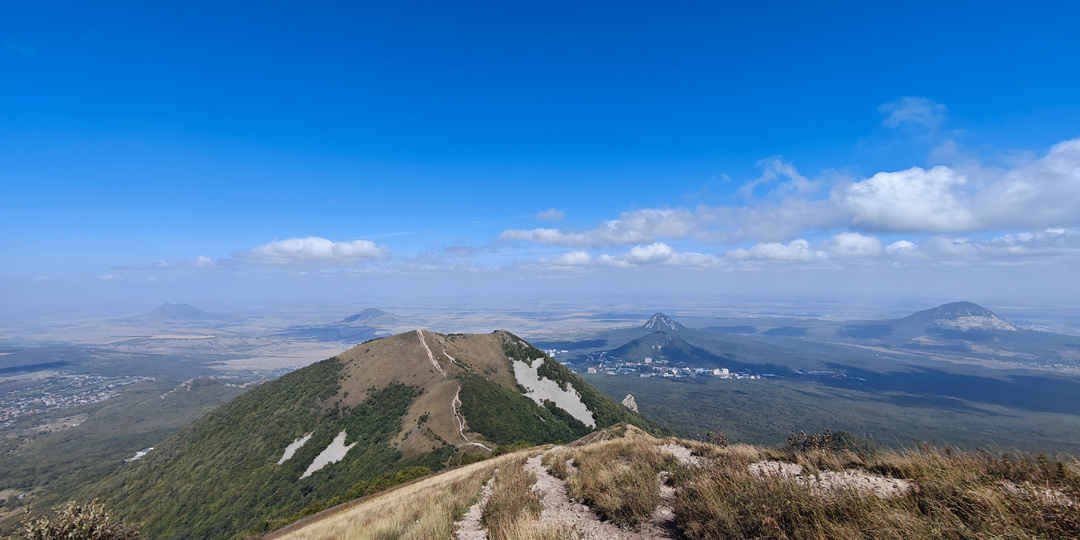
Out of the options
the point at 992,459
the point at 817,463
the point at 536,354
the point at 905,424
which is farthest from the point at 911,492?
the point at 905,424

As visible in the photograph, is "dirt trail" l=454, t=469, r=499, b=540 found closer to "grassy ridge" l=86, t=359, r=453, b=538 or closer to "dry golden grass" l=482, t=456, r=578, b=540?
"dry golden grass" l=482, t=456, r=578, b=540

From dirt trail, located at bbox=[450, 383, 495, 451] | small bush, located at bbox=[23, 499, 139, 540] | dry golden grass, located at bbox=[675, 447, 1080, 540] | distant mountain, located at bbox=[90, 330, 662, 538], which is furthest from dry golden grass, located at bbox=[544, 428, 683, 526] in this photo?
dirt trail, located at bbox=[450, 383, 495, 451]

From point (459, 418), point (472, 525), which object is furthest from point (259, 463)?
point (472, 525)

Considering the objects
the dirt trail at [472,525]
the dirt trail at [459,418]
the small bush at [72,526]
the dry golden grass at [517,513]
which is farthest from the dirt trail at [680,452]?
the dirt trail at [459,418]

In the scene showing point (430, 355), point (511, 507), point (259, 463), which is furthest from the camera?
point (430, 355)

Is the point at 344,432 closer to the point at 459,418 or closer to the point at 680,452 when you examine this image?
the point at 459,418

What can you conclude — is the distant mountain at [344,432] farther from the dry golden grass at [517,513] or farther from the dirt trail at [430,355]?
the dry golden grass at [517,513]
